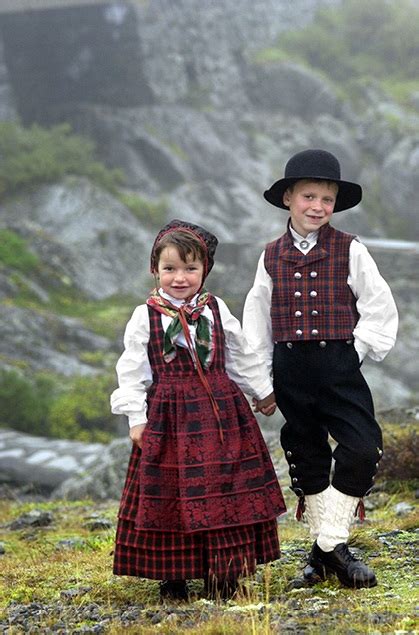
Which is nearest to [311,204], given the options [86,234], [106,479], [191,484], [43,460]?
[191,484]

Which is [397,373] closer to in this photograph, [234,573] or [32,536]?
[32,536]

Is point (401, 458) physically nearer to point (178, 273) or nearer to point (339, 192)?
point (339, 192)

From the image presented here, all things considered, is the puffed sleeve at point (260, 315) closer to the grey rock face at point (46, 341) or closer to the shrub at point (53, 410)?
the shrub at point (53, 410)

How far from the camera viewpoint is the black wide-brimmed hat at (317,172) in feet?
13.1

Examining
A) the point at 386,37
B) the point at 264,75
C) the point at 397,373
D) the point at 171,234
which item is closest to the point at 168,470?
the point at 171,234

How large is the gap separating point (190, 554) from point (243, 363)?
87cm

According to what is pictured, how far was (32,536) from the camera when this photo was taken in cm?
633

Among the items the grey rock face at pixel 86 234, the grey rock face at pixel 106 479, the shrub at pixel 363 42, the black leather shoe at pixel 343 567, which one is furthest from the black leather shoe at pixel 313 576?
the shrub at pixel 363 42

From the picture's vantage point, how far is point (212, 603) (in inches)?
147

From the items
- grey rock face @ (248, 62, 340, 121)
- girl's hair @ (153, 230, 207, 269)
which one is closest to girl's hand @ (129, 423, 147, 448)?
girl's hair @ (153, 230, 207, 269)

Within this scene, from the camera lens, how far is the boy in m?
3.95

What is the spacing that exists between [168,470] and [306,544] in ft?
4.76

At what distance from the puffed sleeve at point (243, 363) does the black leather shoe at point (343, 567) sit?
748 millimetres

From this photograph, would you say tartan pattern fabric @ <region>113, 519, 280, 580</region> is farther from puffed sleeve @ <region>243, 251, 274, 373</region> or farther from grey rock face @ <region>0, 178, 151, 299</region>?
grey rock face @ <region>0, 178, 151, 299</region>
